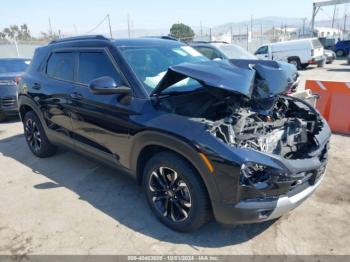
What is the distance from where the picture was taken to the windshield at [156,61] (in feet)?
11.4

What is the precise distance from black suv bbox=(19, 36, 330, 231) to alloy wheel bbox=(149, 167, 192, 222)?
0.04 feet

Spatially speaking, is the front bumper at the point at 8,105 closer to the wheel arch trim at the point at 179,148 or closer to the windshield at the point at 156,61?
the windshield at the point at 156,61

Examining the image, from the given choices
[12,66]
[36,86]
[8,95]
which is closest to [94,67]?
[36,86]

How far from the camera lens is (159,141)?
9.96 feet

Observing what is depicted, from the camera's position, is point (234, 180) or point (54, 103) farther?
point (54, 103)

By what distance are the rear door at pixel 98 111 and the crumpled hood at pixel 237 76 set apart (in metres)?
0.52

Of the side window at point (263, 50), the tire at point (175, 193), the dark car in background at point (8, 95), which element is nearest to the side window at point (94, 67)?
the tire at point (175, 193)

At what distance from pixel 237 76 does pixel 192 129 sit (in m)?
0.70

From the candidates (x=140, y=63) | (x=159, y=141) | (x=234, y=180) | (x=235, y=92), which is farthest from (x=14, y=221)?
(x=235, y=92)

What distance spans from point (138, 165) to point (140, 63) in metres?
1.17

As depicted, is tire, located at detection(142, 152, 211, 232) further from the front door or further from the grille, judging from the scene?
the grille

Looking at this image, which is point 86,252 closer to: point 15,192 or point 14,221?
point 14,221

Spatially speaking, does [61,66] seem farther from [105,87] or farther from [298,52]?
[298,52]

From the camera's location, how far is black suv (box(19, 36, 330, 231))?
267cm
